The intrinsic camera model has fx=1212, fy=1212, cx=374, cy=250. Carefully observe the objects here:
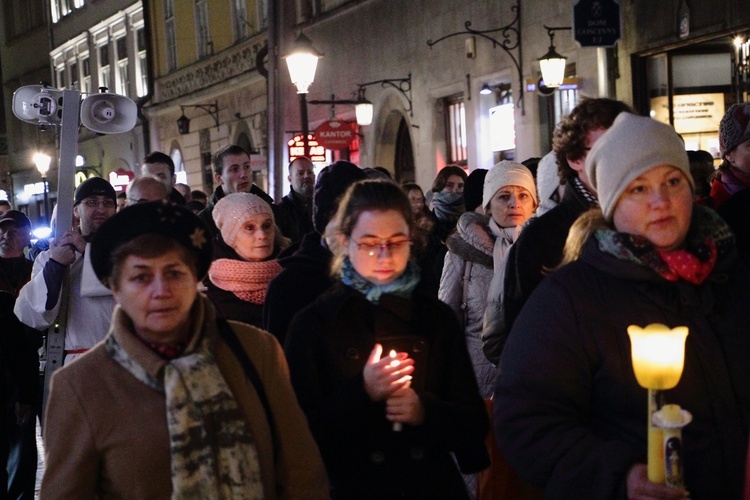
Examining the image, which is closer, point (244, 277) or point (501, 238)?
point (244, 277)

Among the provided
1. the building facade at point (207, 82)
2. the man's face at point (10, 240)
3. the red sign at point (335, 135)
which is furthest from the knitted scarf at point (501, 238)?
the building facade at point (207, 82)

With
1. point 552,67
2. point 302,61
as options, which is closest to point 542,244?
point 302,61

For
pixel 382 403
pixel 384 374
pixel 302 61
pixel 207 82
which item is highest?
pixel 207 82

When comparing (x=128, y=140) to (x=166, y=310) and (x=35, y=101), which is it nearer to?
(x=35, y=101)

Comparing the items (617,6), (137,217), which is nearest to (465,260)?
(137,217)

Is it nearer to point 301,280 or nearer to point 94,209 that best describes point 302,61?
point 94,209

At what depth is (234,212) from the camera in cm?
621

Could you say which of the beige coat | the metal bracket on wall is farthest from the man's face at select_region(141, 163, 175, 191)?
the metal bracket on wall

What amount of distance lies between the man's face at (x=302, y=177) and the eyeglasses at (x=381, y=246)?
6.58 metres

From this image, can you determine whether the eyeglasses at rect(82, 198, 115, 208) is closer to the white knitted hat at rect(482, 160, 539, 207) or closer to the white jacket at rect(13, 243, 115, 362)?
the white jacket at rect(13, 243, 115, 362)

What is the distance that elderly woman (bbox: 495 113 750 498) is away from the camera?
9.81 ft

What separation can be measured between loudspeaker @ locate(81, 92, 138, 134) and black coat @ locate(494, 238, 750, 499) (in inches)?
197

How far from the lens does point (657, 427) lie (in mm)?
2533

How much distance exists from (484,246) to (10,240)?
523cm
